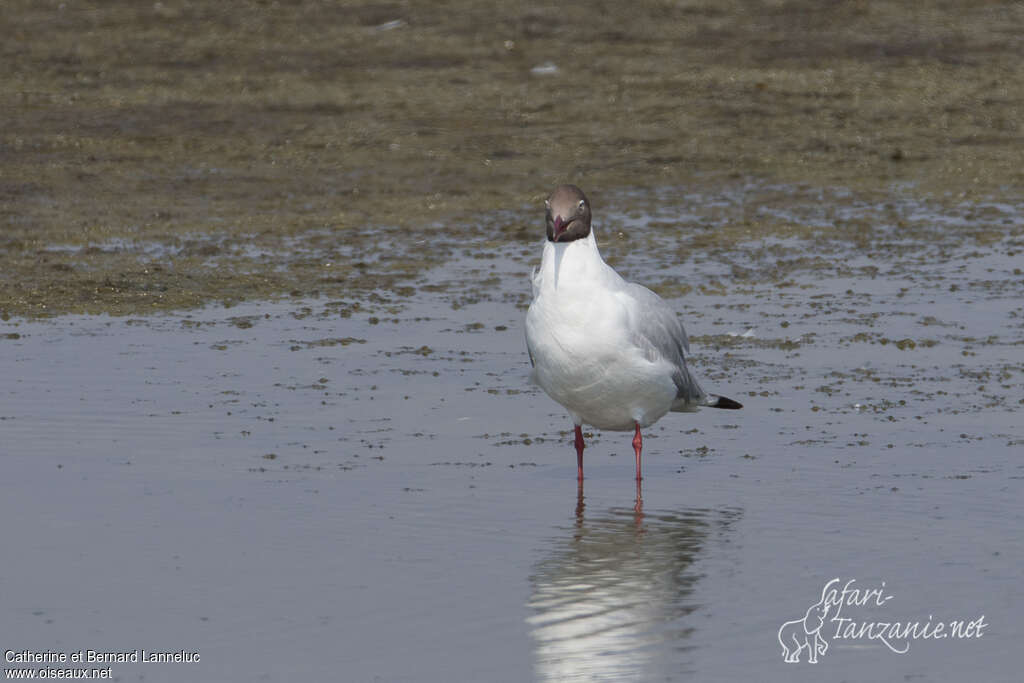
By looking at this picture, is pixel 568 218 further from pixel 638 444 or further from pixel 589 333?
pixel 638 444

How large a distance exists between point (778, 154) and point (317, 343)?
28.1 feet

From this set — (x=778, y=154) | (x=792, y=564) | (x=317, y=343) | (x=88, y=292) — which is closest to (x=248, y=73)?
(x=778, y=154)

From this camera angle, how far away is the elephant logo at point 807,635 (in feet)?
21.4

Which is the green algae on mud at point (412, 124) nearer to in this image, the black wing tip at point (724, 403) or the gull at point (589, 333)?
the black wing tip at point (724, 403)

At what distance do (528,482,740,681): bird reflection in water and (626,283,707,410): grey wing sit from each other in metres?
0.75

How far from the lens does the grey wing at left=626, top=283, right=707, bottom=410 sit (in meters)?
9.14

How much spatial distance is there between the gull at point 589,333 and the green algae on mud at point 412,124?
5.00 metres

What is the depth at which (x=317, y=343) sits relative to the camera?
12.3 meters

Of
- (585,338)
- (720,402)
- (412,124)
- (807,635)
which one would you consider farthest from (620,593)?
(412,124)

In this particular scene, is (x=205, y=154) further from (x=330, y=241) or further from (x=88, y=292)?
(x=88, y=292)

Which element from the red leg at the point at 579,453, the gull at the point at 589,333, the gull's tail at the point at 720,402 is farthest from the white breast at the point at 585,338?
the gull's tail at the point at 720,402

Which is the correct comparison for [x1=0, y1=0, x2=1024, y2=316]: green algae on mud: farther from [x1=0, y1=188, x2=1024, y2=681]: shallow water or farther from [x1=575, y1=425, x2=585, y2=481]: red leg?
[x1=575, y1=425, x2=585, y2=481]: red leg

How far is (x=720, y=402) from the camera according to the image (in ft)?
32.5

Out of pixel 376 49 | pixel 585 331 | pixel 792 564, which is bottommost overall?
pixel 792 564
